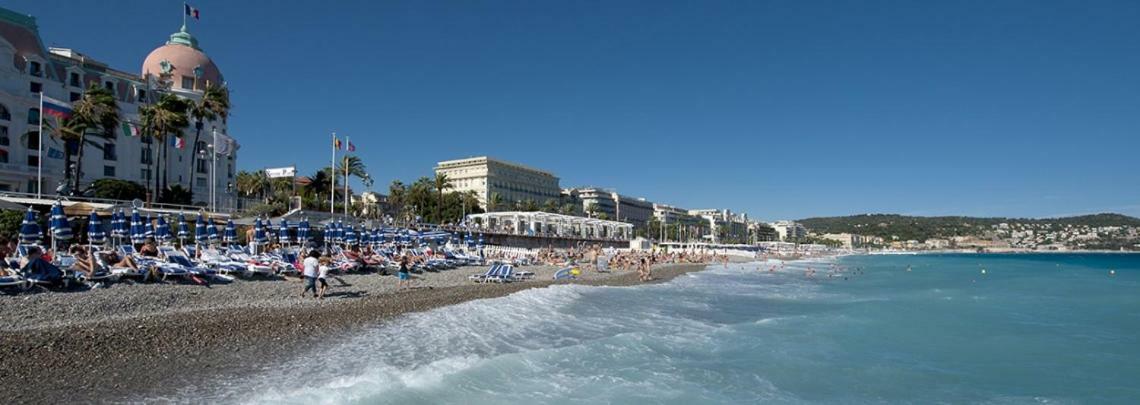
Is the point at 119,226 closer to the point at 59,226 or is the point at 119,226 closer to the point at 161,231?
the point at 161,231

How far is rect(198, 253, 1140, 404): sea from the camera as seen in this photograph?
30.9 ft

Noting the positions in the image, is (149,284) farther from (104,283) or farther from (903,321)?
(903,321)

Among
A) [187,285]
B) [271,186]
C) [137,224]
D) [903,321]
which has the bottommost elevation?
[903,321]

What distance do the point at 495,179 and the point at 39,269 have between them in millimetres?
97248

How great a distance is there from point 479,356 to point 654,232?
132 meters

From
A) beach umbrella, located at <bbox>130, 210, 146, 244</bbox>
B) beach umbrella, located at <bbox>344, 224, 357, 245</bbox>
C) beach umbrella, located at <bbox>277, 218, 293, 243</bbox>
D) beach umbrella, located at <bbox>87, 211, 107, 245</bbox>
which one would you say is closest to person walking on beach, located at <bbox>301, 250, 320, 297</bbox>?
beach umbrella, located at <bbox>87, 211, 107, 245</bbox>

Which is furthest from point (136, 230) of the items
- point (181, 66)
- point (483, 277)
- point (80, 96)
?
point (181, 66)

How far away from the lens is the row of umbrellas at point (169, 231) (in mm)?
17625

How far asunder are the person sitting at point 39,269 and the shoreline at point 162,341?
30.4 inches

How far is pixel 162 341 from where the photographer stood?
34.6ft

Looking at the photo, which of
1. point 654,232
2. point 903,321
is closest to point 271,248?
point 903,321

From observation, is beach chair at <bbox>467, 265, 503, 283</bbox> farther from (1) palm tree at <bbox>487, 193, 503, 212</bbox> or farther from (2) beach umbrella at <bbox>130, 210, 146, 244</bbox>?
(1) palm tree at <bbox>487, 193, 503, 212</bbox>

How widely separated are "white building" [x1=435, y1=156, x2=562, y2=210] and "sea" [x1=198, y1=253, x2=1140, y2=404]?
289 ft

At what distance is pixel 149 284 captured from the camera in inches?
642
